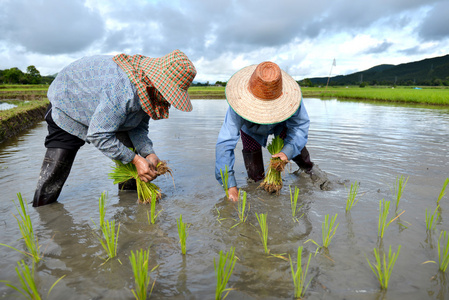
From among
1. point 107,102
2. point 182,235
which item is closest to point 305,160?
point 182,235

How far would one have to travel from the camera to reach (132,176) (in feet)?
9.69

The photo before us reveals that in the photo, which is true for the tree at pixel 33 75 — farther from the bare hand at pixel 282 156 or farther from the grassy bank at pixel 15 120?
the bare hand at pixel 282 156

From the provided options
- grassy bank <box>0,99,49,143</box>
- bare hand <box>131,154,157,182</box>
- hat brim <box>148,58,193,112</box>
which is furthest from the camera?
grassy bank <box>0,99,49,143</box>

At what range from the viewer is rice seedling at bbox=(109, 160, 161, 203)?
9.58 feet

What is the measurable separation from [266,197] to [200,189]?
79cm

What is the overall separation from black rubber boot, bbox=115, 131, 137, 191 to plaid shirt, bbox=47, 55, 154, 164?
0.25 meters

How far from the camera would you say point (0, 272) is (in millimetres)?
1865

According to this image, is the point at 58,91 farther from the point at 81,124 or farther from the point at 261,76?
the point at 261,76

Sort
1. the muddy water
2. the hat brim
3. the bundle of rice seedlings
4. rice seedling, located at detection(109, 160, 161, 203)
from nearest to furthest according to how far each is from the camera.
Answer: the muddy water < the hat brim < rice seedling, located at detection(109, 160, 161, 203) < the bundle of rice seedlings

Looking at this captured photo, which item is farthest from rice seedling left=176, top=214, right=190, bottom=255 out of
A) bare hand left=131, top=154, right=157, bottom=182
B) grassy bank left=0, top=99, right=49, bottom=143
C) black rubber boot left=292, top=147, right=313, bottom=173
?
grassy bank left=0, top=99, right=49, bottom=143

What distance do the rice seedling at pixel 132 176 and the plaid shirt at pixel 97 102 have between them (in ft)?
0.85

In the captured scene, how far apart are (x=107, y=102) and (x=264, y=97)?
4.45 ft

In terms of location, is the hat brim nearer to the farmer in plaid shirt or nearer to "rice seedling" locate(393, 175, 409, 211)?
the farmer in plaid shirt

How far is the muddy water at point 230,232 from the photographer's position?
1.74 meters
